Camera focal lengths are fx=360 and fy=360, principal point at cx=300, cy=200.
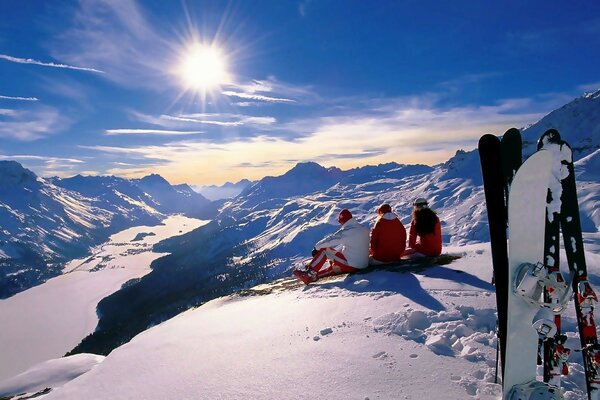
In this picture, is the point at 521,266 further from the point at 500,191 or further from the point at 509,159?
the point at 509,159

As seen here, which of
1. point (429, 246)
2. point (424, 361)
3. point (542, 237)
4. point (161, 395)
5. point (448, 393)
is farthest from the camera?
point (429, 246)

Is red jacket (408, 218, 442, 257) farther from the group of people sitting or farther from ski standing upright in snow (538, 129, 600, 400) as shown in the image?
ski standing upright in snow (538, 129, 600, 400)

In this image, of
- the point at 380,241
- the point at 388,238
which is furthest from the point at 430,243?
the point at 380,241

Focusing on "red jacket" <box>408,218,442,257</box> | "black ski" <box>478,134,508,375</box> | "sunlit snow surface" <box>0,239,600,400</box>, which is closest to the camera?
"black ski" <box>478,134,508,375</box>

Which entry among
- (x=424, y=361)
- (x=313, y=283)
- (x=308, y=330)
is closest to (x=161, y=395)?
(x=308, y=330)

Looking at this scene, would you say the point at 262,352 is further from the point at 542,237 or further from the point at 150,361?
the point at 542,237

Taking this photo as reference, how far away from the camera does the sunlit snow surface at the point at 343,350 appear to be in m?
4.27

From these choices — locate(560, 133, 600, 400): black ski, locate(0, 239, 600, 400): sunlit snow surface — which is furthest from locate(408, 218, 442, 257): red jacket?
locate(560, 133, 600, 400): black ski

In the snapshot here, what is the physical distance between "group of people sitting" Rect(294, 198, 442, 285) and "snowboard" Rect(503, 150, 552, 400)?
24.7 feet

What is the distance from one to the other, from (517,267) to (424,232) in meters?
8.35

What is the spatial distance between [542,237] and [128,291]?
222286 millimetres

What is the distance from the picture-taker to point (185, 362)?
21.1 feet

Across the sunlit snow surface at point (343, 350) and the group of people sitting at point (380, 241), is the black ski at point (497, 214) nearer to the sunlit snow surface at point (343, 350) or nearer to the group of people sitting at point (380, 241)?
the sunlit snow surface at point (343, 350)

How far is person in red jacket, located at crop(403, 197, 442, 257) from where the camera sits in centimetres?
1082
